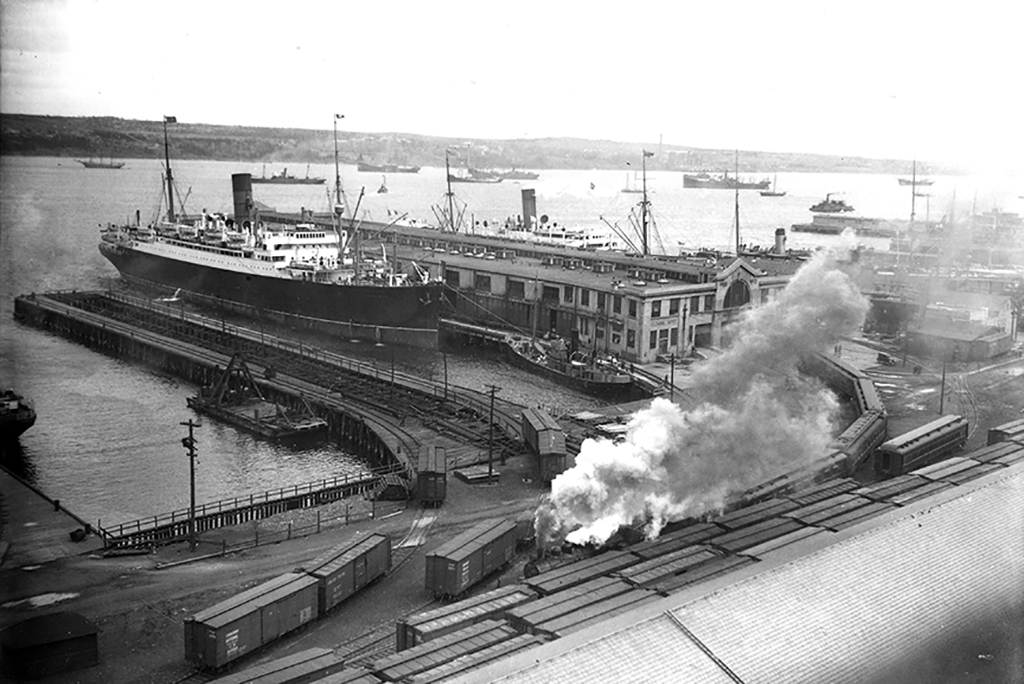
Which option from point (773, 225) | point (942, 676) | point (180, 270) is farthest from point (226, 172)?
point (942, 676)

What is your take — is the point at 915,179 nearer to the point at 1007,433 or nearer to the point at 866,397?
the point at 866,397

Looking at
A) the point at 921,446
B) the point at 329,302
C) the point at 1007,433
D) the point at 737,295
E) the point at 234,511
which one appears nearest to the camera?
the point at 234,511

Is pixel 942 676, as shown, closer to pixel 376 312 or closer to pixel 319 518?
pixel 319 518

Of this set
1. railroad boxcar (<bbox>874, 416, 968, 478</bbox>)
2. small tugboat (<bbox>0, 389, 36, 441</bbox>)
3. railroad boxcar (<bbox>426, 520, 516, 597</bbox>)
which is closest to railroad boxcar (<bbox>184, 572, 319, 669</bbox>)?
railroad boxcar (<bbox>426, 520, 516, 597</bbox>)

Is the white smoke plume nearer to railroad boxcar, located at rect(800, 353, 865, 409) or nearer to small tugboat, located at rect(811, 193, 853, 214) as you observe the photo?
railroad boxcar, located at rect(800, 353, 865, 409)

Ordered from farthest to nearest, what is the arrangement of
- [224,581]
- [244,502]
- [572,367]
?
[572,367] → [244,502] → [224,581]

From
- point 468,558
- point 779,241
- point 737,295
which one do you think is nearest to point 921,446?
point 468,558
